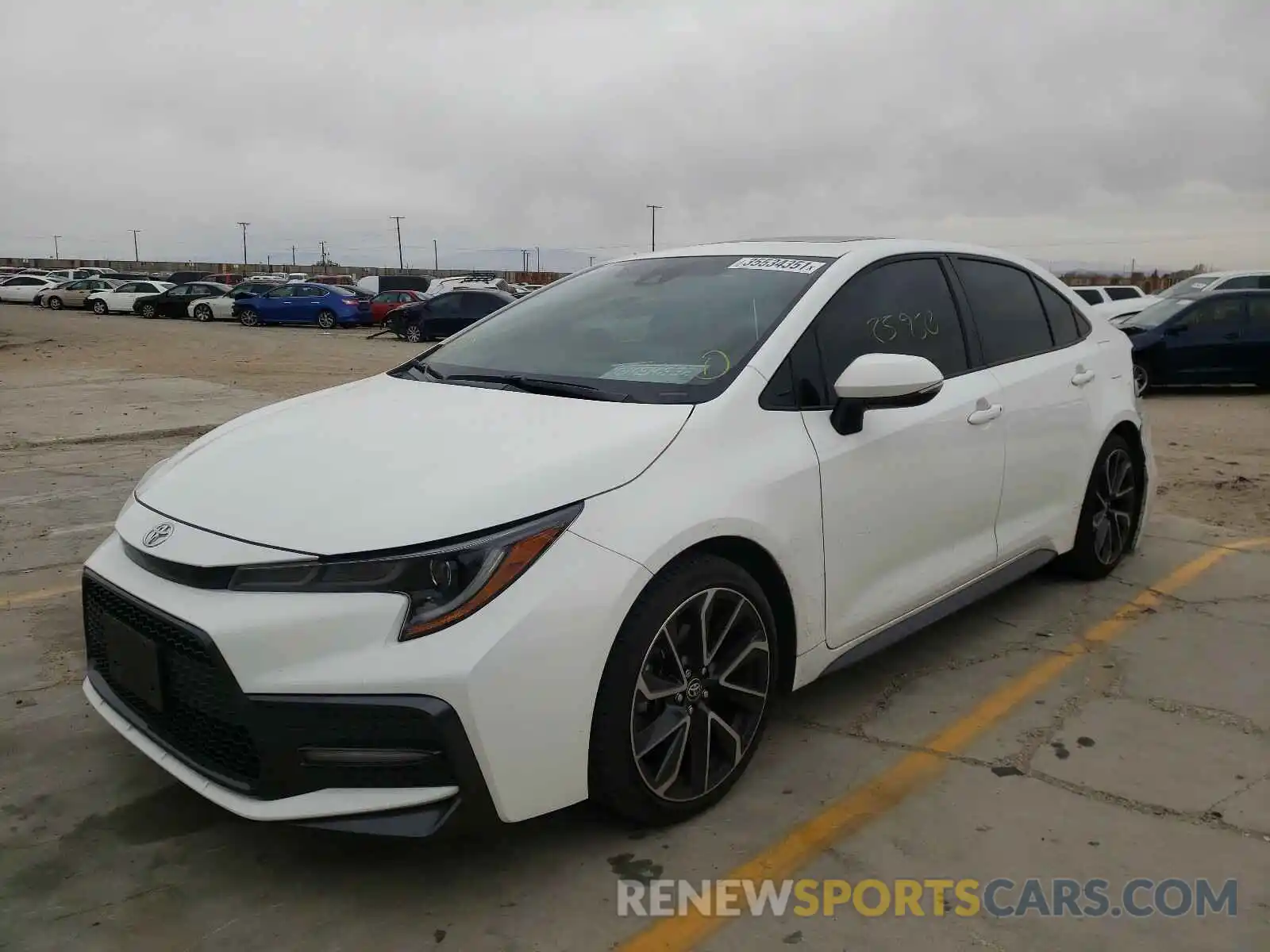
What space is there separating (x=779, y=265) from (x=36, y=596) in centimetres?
361

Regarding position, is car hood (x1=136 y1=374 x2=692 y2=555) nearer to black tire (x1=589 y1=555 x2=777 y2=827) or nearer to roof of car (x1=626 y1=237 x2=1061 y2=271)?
black tire (x1=589 y1=555 x2=777 y2=827)

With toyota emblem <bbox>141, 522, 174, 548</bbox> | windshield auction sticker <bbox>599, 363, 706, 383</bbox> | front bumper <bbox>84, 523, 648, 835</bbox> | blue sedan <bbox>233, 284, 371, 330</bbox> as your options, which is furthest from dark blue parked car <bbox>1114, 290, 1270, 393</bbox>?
blue sedan <bbox>233, 284, 371, 330</bbox>

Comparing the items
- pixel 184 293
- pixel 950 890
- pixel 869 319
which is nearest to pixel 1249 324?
pixel 869 319

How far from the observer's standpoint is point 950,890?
A: 8.38ft

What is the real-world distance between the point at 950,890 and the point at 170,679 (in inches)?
77.9

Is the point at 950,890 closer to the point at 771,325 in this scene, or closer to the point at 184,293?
the point at 771,325

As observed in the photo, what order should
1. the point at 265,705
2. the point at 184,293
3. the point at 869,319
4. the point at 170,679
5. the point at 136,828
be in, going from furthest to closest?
the point at 184,293 → the point at 869,319 → the point at 136,828 → the point at 170,679 → the point at 265,705

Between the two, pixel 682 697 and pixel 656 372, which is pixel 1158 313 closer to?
pixel 656 372

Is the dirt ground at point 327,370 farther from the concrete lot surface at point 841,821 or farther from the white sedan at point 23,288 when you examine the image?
the white sedan at point 23,288

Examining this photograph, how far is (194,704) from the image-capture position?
246 centimetres

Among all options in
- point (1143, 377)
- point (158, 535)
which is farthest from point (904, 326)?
point (1143, 377)

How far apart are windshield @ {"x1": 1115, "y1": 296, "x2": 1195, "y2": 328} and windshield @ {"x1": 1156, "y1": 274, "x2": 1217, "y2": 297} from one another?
4.10 m

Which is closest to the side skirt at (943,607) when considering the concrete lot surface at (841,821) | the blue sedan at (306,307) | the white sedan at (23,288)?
the concrete lot surface at (841,821)

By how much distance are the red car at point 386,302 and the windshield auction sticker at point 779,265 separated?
92.1ft
